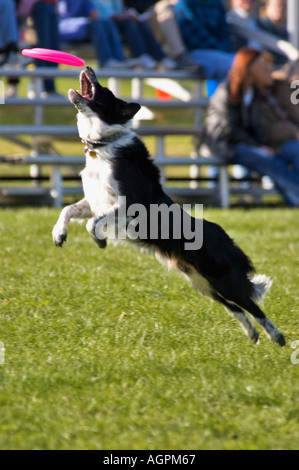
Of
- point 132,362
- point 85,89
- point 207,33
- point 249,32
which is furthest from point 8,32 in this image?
point 132,362

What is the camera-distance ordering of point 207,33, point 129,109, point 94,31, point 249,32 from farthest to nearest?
point 249,32
point 207,33
point 94,31
point 129,109

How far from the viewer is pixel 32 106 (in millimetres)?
9688

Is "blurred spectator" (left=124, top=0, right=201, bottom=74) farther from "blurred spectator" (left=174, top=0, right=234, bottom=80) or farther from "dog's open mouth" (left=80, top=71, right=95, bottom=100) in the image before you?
"dog's open mouth" (left=80, top=71, right=95, bottom=100)

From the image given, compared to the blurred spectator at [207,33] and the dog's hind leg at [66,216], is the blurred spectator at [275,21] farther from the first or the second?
the dog's hind leg at [66,216]

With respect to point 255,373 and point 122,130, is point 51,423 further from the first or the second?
point 122,130

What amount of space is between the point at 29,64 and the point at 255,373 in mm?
6578

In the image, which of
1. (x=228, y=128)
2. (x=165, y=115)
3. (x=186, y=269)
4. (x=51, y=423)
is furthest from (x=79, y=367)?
(x=165, y=115)

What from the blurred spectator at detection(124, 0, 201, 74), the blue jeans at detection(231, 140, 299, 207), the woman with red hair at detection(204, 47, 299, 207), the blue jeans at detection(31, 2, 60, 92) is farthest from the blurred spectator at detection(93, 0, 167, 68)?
the blue jeans at detection(231, 140, 299, 207)

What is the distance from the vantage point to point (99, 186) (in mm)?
4469

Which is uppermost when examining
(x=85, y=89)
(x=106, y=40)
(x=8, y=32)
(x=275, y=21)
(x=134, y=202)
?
(x=85, y=89)

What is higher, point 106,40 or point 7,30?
point 7,30

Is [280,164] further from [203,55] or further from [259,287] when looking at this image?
[259,287]

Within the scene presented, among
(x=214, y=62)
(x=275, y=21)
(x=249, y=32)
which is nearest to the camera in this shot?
(x=214, y=62)

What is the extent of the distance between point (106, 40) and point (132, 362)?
6603 mm
